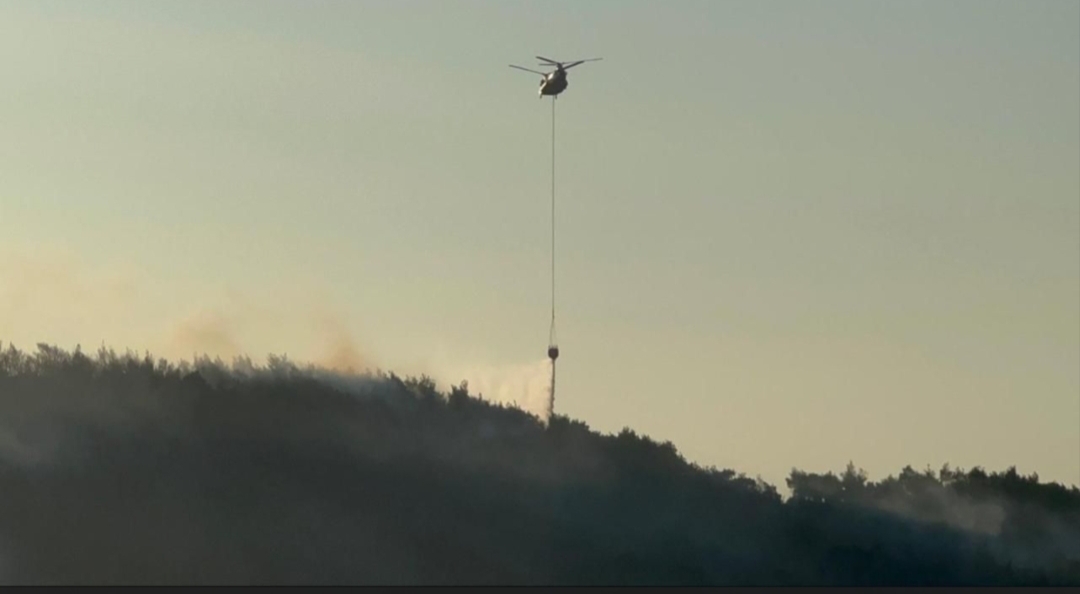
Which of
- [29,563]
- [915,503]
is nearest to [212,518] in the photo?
[29,563]

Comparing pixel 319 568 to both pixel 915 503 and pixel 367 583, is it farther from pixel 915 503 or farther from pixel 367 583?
pixel 915 503

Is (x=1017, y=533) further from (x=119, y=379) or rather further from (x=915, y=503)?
(x=119, y=379)

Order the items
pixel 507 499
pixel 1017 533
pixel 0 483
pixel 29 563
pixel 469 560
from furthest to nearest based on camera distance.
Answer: pixel 1017 533 < pixel 507 499 < pixel 469 560 < pixel 0 483 < pixel 29 563

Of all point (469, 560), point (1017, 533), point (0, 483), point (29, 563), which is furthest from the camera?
point (1017, 533)

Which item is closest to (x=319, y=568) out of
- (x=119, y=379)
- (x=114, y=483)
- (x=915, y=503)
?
(x=114, y=483)

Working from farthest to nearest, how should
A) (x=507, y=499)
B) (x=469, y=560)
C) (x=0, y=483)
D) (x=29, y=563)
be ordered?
1. (x=507, y=499)
2. (x=469, y=560)
3. (x=0, y=483)
4. (x=29, y=563)

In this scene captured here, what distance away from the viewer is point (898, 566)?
110 m

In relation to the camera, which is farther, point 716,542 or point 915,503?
point 915,503

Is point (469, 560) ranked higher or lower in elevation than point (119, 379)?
lower

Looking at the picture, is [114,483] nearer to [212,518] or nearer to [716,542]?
[212,518]

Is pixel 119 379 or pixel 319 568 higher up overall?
pixel 119 379

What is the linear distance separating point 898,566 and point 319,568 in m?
28.9

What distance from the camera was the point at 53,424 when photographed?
3866 inches

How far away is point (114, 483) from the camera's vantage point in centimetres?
9488
